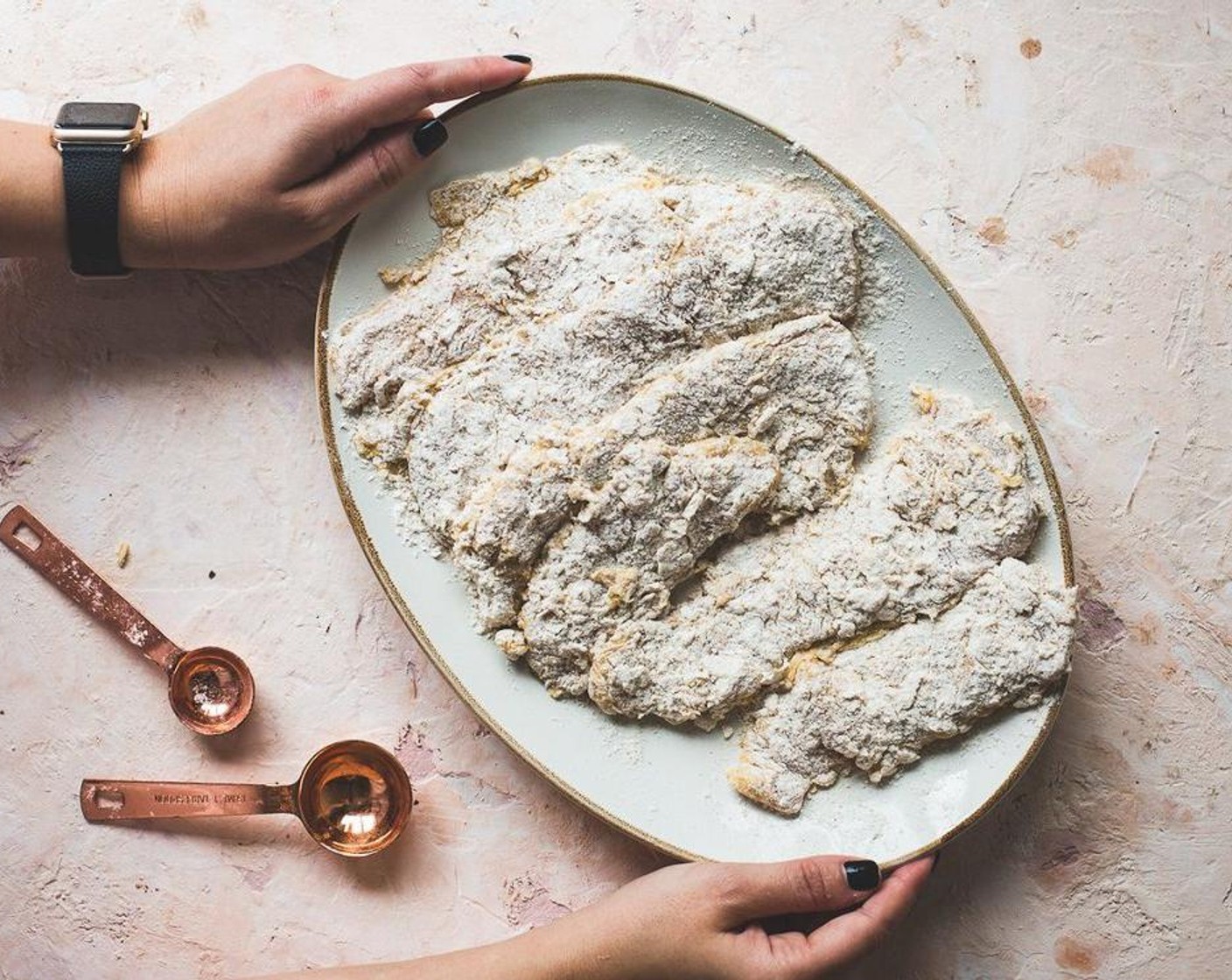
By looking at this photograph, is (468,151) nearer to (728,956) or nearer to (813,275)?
(813,275)

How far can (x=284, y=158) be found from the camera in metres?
1.14

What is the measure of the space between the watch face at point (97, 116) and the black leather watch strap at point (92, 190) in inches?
0.8

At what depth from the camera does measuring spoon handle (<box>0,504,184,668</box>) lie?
1258 mm

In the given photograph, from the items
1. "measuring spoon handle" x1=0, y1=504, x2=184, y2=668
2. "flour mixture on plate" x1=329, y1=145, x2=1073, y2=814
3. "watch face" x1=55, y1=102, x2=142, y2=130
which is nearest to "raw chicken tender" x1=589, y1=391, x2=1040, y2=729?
"flour mixture on plate" x1=329, y1=145, x2=1073, y2=814

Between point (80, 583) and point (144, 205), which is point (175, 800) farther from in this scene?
point (144, 205)

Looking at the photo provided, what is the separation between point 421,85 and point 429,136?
0.05m

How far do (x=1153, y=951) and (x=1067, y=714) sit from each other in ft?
0.93

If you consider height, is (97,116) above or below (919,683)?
above

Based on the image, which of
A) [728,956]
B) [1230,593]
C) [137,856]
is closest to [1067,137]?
[1230,593]

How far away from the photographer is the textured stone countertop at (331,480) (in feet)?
4.18

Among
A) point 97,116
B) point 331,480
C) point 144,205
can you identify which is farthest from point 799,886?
point 97,116

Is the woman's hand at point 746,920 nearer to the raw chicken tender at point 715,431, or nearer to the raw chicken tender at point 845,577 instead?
the raw chicken tender at point 845,577

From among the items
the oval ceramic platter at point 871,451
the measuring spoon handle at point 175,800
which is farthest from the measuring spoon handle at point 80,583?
the oval ceramic platter at point 871,451

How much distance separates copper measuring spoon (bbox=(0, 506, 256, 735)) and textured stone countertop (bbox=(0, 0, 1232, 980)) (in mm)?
22
